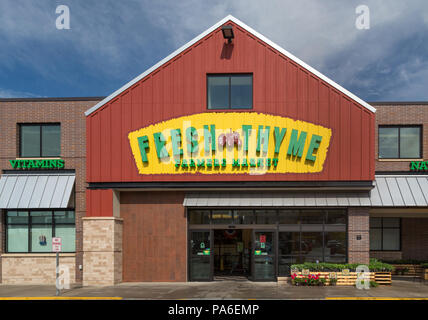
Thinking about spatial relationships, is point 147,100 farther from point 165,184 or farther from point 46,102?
point 46,102

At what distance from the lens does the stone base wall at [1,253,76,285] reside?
19.7m

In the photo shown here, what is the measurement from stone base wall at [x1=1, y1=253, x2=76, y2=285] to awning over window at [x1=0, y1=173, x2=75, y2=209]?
2.77 m

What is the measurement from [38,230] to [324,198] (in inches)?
588

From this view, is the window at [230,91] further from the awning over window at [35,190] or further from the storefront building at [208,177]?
the awning over window at [35,190]

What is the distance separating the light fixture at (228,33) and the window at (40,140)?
10.1 meters

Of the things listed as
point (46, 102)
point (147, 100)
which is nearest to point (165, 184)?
point (147, 100)

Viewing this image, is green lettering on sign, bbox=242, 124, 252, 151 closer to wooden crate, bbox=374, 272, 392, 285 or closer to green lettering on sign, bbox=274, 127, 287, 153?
green lettering on sign, bbox=274, 127, 287, 153

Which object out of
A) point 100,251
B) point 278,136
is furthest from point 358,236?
point 100,251

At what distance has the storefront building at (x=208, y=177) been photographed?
18.5 meters

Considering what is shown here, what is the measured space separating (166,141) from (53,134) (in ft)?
21.6

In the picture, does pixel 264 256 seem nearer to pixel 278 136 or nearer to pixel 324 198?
pixel 324 198

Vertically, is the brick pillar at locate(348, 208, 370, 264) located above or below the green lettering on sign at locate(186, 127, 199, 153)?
below

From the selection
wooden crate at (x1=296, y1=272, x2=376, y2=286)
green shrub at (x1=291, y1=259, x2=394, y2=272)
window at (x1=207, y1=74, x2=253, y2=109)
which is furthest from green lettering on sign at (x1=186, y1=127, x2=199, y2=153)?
wooden crate at (x1=296, y1=272, x2=376, y2=286)

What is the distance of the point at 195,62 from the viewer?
62.5ft
